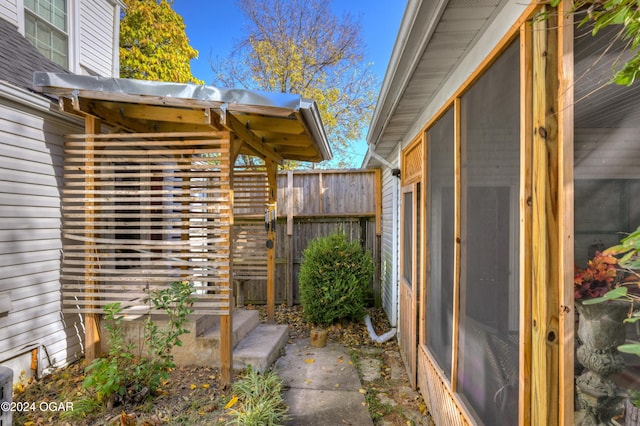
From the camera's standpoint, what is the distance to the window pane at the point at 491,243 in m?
1.46

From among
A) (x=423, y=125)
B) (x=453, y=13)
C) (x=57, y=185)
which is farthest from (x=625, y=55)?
(x=57, y=185)

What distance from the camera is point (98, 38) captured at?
20.7ft

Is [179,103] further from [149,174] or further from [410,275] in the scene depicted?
[410,275]

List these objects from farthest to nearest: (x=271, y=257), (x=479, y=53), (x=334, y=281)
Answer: (x=334, y=281)
(x=271, y=257)
(x=479, y=53)

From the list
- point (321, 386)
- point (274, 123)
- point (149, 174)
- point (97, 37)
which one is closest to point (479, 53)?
point (274, 123)

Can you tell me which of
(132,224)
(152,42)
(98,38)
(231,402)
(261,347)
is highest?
(152,42)

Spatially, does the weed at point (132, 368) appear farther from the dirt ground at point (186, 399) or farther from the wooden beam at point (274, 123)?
the wooden beam at point (274, 123)

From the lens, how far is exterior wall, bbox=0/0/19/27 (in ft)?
14.6

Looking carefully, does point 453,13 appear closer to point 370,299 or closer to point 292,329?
point 292,329

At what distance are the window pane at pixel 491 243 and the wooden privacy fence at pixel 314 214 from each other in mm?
4388

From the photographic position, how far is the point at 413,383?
337 centimetres

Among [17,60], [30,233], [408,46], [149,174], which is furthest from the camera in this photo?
[17,60]

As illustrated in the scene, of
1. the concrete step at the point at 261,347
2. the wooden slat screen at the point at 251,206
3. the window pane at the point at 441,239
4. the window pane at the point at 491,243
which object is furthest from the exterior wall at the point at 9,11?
the window pane at the point at 491,243

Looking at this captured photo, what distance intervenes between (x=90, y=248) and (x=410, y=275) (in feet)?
11.2
